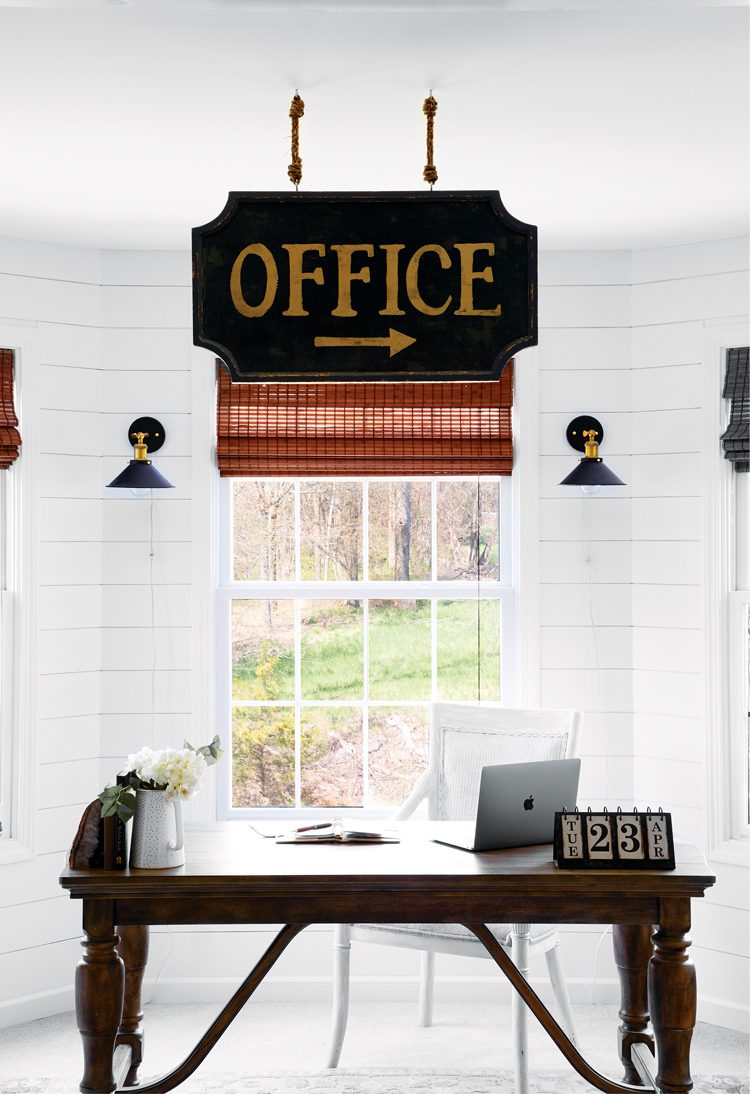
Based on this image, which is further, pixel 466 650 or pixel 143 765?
pixel 466 650

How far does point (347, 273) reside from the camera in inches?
93.0

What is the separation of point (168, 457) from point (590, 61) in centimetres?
232

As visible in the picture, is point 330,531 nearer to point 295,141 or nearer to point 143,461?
point 143,461

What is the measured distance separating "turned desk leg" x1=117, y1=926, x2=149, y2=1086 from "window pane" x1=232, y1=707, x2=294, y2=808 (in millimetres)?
1321

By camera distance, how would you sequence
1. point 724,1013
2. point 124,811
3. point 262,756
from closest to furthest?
point 124,811 → point 724,1013 → point 262,756

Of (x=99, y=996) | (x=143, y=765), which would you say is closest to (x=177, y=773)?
(x=143, y=765)

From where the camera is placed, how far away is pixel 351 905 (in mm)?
2639

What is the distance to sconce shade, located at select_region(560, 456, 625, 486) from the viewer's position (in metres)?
4.09

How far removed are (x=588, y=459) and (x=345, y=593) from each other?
114cm

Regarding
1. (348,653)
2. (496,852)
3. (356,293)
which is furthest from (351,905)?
(348,653)

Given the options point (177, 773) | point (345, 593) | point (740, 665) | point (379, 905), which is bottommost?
point (379, 905)

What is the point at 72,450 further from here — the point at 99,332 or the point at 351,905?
the point at 351,905

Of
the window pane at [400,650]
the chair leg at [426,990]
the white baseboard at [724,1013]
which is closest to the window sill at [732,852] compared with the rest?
the white baseboard at [724,1013]

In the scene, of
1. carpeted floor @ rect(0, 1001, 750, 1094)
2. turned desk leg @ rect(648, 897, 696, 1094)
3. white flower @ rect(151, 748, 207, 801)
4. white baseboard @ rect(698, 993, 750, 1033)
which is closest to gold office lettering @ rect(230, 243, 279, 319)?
white flower @ rect(151, 748, 207, 801)
